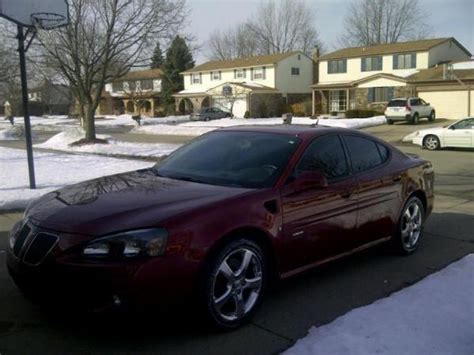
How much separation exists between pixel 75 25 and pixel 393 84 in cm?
2787

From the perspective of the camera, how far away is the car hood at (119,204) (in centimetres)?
329

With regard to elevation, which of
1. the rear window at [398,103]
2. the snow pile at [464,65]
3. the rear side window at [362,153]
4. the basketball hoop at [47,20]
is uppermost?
the snow pile at [464,65]

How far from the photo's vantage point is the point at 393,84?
41125 mm

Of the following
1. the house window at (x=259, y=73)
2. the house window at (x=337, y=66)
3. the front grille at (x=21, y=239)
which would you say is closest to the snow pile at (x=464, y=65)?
the house window at (x=337, y=66)

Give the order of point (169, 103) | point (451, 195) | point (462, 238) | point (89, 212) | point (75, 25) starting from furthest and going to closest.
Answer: point (169, 103)
point (75, 25)
point (451, 195)
point (462, 238)
point (89, 212)

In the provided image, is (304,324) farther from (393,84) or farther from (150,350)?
(393,84)

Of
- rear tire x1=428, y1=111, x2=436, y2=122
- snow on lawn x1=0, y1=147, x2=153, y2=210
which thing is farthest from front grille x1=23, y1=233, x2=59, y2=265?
rear tire x1=428, y1=111, x2=436, y2=122

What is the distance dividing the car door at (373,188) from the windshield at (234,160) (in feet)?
2.68

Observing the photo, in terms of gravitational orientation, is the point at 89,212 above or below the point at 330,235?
above

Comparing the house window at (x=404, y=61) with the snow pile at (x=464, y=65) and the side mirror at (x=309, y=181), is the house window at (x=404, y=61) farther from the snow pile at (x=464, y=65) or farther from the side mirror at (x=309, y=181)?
the side mirror at (x=309, y=181)

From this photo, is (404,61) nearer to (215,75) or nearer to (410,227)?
(215,75)

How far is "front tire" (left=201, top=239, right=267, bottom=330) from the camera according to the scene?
3.45 metres

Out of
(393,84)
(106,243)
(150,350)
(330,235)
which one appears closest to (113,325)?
(150,350)

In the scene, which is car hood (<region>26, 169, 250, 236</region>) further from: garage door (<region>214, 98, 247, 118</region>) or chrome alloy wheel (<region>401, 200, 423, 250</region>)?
garage door (<region>214, 98, 247, 118</region>)
